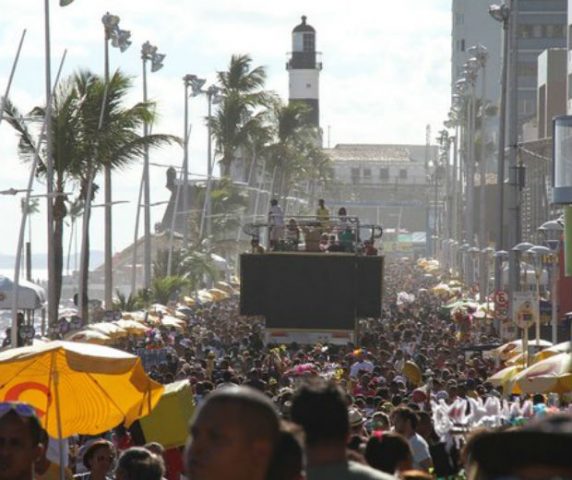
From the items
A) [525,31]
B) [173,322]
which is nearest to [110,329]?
[173,322]

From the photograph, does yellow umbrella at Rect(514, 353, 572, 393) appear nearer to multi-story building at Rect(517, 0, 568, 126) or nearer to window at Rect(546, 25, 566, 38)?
multi-story building at Rect(517, 0, 568, 126)

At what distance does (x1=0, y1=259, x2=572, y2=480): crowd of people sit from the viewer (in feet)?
12.9

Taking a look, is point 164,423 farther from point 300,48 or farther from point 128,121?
point 300,48

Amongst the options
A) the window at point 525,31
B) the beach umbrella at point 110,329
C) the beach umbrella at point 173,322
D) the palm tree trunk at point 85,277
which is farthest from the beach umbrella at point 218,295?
the window at point 525,31

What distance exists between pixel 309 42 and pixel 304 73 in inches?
189

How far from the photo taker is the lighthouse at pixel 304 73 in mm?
164250

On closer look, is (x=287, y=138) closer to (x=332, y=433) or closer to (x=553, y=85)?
(x=553, y=85)

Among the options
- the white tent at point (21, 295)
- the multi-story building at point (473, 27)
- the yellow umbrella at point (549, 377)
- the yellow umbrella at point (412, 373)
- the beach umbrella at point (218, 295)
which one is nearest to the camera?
the yellow umbrella at point (549, 377)

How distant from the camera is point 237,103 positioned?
89.2 meters

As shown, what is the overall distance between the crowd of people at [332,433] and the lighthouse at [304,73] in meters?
131

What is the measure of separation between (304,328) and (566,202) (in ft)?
22.7

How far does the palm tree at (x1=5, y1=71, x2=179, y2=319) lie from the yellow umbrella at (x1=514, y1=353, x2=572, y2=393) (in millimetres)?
23164

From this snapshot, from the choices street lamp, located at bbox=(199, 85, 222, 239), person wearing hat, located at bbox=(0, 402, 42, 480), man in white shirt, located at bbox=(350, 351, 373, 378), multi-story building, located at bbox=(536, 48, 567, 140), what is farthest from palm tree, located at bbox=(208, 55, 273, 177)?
person wearing hat, located at bbox=(0, 402, 42, 480)

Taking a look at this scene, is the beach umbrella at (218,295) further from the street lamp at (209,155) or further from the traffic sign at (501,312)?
the traffic sign at (501,312)
